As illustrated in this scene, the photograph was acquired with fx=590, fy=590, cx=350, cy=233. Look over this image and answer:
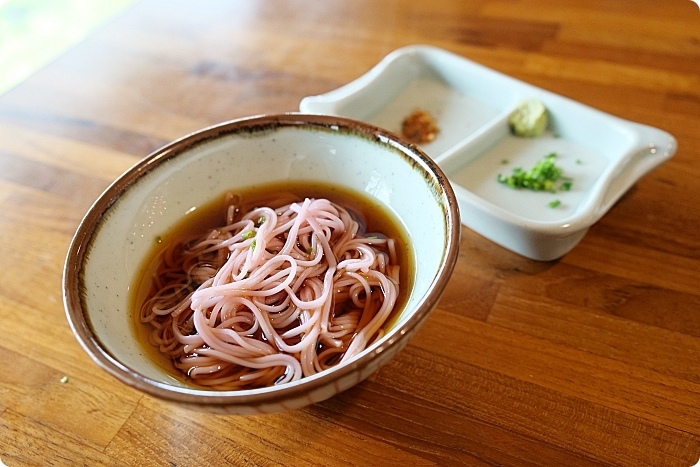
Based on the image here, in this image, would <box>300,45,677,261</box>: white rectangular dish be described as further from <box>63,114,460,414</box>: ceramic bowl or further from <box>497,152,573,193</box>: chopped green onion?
<box>63,114,460,414</box>: ceramic bowl

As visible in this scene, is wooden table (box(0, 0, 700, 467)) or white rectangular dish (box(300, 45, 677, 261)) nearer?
wooden table (box(0, 0, 700, 467))

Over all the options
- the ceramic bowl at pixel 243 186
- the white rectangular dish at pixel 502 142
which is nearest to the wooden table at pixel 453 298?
the white rectangular dish at pixel 502 142

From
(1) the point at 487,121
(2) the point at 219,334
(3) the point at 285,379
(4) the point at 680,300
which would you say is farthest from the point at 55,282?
(4) the point at 680,300

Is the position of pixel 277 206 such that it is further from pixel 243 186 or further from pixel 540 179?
pixel 540 179

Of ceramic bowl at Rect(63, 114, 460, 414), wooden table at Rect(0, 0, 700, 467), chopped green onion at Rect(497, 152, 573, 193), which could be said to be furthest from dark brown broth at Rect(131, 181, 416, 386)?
chopped green onion at Rect(497, 152, 573, 193)

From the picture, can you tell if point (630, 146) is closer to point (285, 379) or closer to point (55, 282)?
point (285, 379)

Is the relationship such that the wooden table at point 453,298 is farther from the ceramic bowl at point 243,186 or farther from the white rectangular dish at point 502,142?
the ceramic bowl at point 243,186
